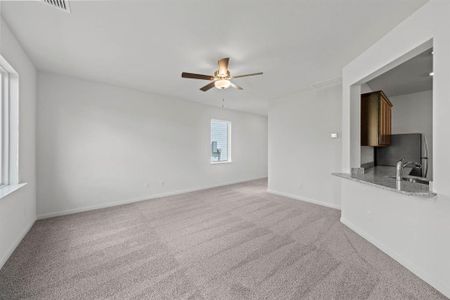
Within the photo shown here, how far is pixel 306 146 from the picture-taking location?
450 cm

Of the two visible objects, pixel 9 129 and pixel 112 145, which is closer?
pixel 9 129

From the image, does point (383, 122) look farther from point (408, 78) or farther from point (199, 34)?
point (199, 34)

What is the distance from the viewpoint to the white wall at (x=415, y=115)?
4.17 meters

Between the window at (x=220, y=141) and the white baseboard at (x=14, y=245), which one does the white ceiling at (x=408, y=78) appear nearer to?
the window at (x=220, y=141)

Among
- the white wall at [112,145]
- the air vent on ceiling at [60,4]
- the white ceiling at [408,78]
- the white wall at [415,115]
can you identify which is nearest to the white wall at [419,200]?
the white ceiling at [408,78]

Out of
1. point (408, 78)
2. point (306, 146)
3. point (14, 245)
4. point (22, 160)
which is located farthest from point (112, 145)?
point (408, 78)

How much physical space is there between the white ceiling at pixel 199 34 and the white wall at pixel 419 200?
20 centimetres

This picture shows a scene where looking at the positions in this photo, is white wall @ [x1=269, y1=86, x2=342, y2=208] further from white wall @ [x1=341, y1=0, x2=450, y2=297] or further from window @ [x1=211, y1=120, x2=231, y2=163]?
window @ [x1=211, y1=120, x2=231, y2=163]

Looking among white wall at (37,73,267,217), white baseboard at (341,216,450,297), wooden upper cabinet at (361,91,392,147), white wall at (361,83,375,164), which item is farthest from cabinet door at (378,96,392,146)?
white wall at (37,73,267,217)

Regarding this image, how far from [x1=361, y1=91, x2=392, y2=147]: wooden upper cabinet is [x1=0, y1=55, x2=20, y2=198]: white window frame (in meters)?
5.48

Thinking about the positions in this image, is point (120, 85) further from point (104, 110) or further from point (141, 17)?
point (141, 17)

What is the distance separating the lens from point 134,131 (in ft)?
14.3

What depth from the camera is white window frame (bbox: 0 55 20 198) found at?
2.31 meters

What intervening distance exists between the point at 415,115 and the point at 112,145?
7.40 meters
